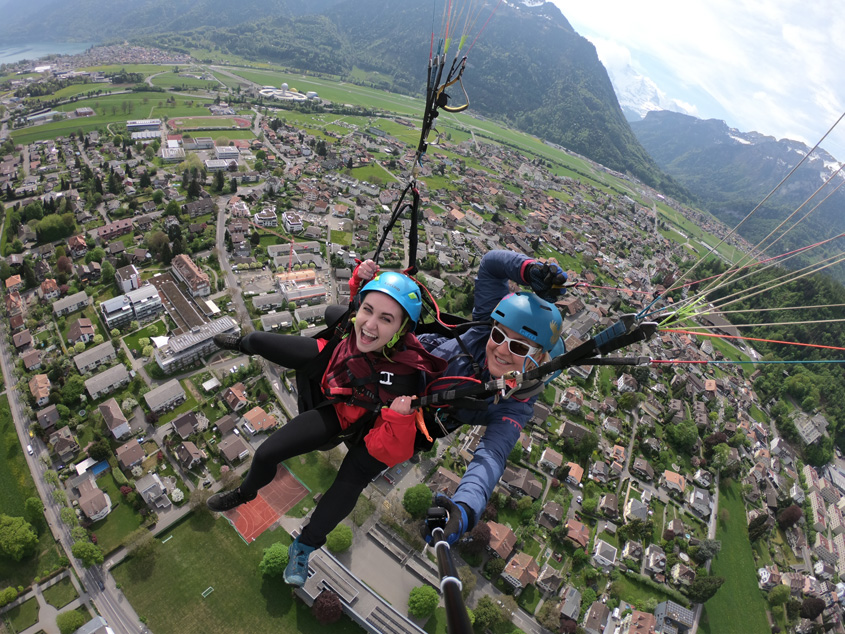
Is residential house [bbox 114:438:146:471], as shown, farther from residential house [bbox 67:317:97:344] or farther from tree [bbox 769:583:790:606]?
tree [bbox 769:583:790:606]

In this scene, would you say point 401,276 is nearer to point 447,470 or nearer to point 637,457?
point 447,470

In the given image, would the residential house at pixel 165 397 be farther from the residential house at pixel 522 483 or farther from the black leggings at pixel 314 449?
the black leggings at pixel 314 449

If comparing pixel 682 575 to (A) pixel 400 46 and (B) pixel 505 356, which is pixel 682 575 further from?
(A) pixel 400 46

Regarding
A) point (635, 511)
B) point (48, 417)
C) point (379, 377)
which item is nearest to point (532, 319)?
point (379, 377)

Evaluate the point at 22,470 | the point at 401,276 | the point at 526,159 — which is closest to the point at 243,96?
the point at 526,159

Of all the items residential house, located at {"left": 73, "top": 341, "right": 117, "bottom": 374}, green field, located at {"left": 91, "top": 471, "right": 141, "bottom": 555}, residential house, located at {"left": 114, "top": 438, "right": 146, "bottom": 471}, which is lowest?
green field, located at {"left": 91, "top": 471, "right": 141, "bottom": 555}

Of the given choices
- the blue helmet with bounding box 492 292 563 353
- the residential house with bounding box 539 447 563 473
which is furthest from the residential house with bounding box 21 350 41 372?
the residential house with bounding box 539 447 563 473
